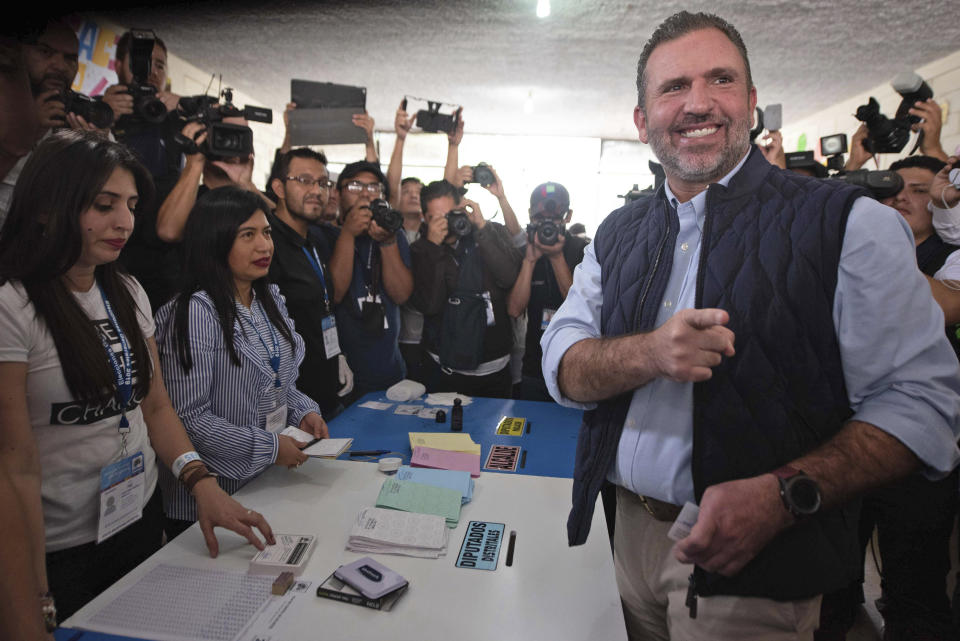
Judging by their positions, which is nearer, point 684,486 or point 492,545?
point 684,486

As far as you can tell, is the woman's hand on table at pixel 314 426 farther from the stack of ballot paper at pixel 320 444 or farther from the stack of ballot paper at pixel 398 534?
the stack of ballot paper at pixel 398 534

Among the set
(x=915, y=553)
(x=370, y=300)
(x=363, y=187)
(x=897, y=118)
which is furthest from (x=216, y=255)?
(x=897, y=118)

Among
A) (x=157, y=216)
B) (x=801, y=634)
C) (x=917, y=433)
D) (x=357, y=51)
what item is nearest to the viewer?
(x=917, y=433)

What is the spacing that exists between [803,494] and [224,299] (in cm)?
156

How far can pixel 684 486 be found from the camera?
3.22 ft

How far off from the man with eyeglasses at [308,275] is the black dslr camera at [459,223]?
650 millimetres

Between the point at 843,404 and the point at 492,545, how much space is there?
0.78m

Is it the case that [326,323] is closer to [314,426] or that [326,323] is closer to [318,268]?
[318,268]

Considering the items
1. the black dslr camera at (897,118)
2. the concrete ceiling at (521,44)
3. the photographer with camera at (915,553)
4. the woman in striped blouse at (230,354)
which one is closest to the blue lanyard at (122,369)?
the woman in striped blouse at (230,354)

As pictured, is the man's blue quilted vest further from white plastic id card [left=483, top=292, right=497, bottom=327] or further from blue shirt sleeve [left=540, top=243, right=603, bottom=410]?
white plastic id card [left=483, top=292, right=497, bottom=327]

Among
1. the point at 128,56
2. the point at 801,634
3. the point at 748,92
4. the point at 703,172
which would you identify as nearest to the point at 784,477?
the point at 801,634

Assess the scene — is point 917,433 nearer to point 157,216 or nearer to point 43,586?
point 43,586

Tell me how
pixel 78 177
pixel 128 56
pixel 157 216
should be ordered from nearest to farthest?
pixel 78 177 → pixel 157 216 → pixel 128 56

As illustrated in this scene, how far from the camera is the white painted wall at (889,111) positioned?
4.44 metres
